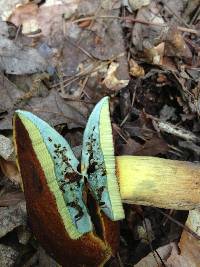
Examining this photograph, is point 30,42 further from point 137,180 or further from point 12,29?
point 137,180

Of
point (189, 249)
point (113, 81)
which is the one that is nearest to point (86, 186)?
point (189, 249)

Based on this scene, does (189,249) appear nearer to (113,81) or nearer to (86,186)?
(86,186)

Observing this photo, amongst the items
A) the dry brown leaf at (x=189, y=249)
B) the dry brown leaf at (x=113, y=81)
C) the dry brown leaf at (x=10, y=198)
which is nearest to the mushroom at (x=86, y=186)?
the dry brown leaf at (x=189, y=249)

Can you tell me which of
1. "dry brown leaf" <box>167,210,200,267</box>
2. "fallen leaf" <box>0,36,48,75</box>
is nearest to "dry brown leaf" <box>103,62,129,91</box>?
"fallen leaf" <box>0,36,48,75</box>

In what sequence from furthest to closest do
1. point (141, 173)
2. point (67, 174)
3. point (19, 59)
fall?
point (19, 59), point (141, 173), point (67, 174)

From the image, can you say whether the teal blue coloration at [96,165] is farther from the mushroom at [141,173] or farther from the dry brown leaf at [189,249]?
the dry brown leaf at [189,249]

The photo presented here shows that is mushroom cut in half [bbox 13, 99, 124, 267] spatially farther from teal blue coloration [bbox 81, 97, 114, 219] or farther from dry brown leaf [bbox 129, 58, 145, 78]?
dry brown leaf [bbox 129, 58, 145, 78]

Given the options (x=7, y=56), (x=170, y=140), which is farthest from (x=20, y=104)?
(x=170, y=140)
